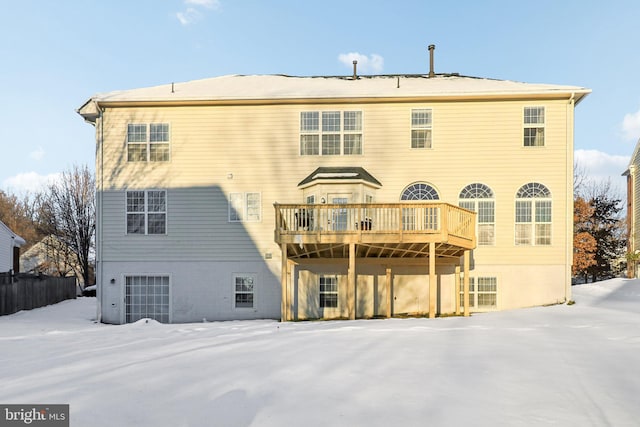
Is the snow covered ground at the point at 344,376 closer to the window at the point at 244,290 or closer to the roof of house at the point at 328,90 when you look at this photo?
the window at the point at 244,290

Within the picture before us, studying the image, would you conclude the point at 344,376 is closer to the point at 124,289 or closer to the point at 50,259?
the point at 124,289

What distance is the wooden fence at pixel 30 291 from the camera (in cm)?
1661

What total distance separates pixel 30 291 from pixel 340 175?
15072 mm

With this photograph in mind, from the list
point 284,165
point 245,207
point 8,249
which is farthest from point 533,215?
point 8,249

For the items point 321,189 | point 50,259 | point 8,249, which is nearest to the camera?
point 321,189

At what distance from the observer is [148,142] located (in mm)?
15750

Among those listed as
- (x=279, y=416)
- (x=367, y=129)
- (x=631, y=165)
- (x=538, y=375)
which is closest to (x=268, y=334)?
(x=279, y=416)

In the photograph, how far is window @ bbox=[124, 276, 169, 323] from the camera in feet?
50.6

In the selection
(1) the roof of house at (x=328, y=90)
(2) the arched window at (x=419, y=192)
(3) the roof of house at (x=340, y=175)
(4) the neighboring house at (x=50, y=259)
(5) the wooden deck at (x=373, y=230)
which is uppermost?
(1) the roof of house at (x=328, y=90)

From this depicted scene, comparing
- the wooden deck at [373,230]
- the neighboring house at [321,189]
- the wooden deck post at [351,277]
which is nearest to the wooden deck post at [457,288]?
the neighboring house at [321,189]

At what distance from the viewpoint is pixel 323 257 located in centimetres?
1490

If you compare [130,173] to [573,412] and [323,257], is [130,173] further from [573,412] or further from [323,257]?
[573,412]

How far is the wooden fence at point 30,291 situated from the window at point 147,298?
17.5 ft

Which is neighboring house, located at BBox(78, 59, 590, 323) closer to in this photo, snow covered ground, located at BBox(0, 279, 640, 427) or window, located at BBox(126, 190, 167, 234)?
window, located at BBox(126, 190, 167, 234)
